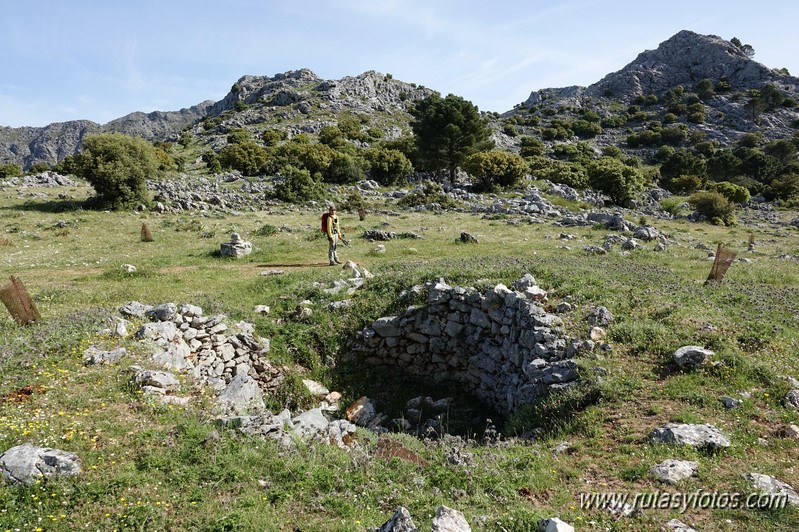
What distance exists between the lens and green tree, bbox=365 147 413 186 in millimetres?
53312

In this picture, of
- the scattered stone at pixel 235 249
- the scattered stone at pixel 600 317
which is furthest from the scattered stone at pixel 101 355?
the scattered stone at pixel 235 249

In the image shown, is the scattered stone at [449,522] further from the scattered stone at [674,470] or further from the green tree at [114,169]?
the green tree at [114,169]

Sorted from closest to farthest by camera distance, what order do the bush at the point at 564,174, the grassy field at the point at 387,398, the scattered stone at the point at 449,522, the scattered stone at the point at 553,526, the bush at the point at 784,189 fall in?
the scattered stone at the point at 553,526, the scattered stone at the point at 449,522, the grassy field at the point at 387,398, the bush at the point at 564,174, the bush at the point at 784,189

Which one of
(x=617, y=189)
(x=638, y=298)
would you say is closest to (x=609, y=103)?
(x=617, y=189)

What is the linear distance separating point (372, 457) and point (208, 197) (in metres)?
35.5

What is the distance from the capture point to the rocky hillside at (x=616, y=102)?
95.3 m

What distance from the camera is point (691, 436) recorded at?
687 cm

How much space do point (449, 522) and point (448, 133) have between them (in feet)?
177

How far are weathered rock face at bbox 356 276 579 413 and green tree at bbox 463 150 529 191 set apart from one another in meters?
38.7

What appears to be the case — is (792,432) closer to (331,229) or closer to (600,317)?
(600,317)

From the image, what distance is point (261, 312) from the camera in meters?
14.0

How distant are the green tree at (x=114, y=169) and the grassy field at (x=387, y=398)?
1766 cm

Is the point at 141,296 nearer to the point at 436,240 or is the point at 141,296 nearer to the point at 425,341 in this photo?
the point at 425,341

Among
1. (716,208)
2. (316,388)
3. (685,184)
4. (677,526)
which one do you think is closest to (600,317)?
(677,526)
